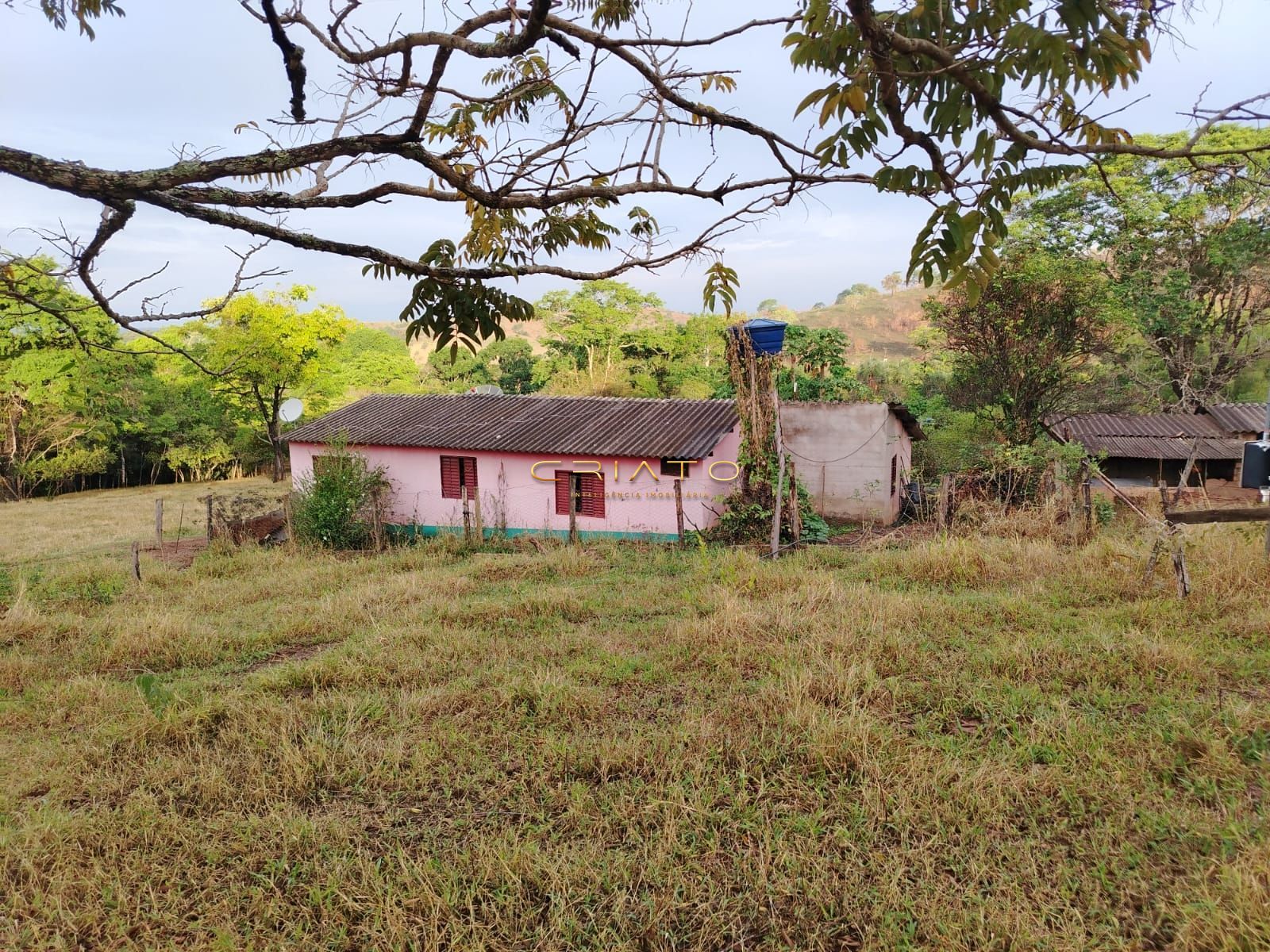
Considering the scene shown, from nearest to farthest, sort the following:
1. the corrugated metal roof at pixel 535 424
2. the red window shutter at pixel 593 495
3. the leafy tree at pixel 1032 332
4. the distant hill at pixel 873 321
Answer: the corrugated metal roof at pixel 535 424, the red window shutter at pixel 593 495, the leafy tree at pixel 1032 332, the distant hill at pixel 873 321

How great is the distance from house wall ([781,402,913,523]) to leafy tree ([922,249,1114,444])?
463 cm

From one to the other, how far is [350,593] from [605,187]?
316 inches

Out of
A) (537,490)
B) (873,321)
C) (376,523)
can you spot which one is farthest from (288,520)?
(873,321)

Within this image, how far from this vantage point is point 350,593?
9.66m

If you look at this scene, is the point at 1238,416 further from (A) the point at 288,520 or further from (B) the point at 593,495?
(A) the point at 288,520

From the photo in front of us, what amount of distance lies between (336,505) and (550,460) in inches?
188

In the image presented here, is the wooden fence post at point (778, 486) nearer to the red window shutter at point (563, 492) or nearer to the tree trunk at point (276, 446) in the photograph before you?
the red window shutter at point (563, 492)

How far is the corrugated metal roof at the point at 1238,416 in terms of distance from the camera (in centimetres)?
1950

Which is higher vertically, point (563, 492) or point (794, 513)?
point (563, 492)

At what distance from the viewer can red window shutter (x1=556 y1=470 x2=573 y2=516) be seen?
55.4 ft

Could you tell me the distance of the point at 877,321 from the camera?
8188cm

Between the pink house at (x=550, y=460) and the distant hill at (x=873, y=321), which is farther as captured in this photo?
the distant hill at (x=873, y=321)

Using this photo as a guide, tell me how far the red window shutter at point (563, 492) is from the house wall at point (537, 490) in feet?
0.37

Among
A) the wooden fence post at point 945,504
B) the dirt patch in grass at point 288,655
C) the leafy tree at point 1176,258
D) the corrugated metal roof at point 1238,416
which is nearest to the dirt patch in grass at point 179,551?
the dirt patch in grass at point 288,655
